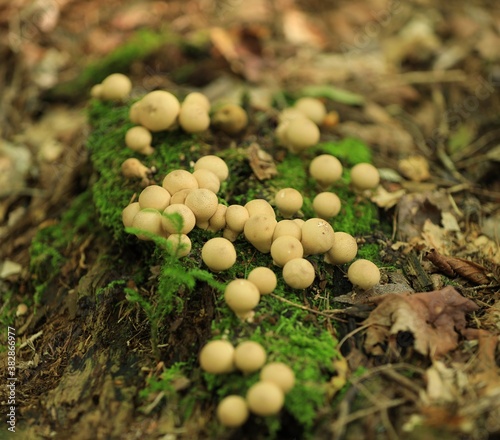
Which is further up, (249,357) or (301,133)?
(301,133)

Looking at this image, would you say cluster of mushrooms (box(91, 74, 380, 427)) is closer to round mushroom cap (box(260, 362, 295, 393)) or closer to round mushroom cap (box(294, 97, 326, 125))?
round mushroom cap (box(260, 362, 295, 393))

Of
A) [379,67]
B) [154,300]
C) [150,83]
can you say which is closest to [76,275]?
[154,300]

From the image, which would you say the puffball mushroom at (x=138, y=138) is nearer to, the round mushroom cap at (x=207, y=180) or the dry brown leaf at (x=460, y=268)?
the round mushroom cap at (x=207, y=180)

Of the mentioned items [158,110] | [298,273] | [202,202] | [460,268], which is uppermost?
[158,110]

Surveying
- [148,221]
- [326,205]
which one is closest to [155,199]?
[148,221]

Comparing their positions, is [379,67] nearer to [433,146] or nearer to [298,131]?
[433,146]

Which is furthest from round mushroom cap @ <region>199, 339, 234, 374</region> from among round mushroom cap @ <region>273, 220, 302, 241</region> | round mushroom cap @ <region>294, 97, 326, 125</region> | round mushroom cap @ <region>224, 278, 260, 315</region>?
round mushroom cap @ <region>294, 97, 326, 125</region>

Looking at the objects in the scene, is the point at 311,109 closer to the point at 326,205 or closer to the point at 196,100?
the point at 196,100
